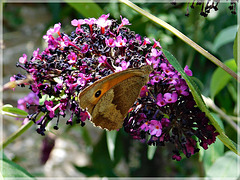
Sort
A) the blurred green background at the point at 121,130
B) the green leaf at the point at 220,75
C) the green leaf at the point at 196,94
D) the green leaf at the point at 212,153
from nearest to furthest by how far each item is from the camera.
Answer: the green leaf at the point at 196,94 < the green leaf at the point at 220,75 < the green leaf at the point at 212,153 < the blurred green background at the point at 121,130

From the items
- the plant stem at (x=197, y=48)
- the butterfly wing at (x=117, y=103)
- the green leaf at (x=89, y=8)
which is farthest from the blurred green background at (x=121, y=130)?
the butterfly wing at (x=117, y=103)

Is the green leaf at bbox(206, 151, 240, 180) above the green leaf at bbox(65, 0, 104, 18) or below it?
below

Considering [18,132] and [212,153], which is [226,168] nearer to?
[212,153]

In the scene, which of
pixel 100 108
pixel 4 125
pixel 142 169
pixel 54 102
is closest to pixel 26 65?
pixel 54 102

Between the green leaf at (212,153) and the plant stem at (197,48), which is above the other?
the plant stem at (197,48)

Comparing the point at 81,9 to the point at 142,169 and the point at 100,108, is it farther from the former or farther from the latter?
the point at 142,169

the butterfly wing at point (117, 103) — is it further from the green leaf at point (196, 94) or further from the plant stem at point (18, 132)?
the plant stem at point (18, 132)

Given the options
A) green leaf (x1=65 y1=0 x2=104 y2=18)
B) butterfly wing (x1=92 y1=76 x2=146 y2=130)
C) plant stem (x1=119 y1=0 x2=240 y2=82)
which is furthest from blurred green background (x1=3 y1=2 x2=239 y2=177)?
butterfly wing (x1=92 y1=76 x2=146 y2=130)

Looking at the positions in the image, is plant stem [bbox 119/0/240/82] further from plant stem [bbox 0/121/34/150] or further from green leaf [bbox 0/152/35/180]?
green leaf [bbox 0/152/35/180]
